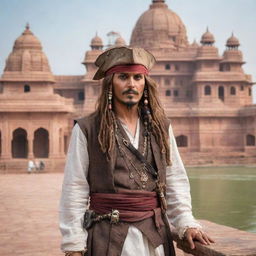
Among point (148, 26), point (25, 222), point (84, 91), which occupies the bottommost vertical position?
point (25, 222)

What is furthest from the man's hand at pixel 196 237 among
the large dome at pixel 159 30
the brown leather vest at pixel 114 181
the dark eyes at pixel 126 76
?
the large dome at pixel 159 30

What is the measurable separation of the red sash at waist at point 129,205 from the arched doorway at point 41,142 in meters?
30.5

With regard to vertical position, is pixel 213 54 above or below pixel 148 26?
below

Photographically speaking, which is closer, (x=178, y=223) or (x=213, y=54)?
(x=178, y=223)

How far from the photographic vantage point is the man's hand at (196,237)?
9.06ft

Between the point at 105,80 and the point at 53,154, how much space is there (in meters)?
28.1

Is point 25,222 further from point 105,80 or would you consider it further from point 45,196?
point 105,80

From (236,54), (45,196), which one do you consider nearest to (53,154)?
(236,54)

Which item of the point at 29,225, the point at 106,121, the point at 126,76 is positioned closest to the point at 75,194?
the point at 106,121

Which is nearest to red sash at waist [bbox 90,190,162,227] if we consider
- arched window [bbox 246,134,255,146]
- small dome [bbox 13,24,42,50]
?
small dome [bbox 13,24,42,50]

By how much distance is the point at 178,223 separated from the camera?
9.63 feet

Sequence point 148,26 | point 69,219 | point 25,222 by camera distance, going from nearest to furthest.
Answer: point 69,219 < point 25,222 < point 148,26

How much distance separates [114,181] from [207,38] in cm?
3825

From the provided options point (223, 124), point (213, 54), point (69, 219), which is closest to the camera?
point (69, 219)
